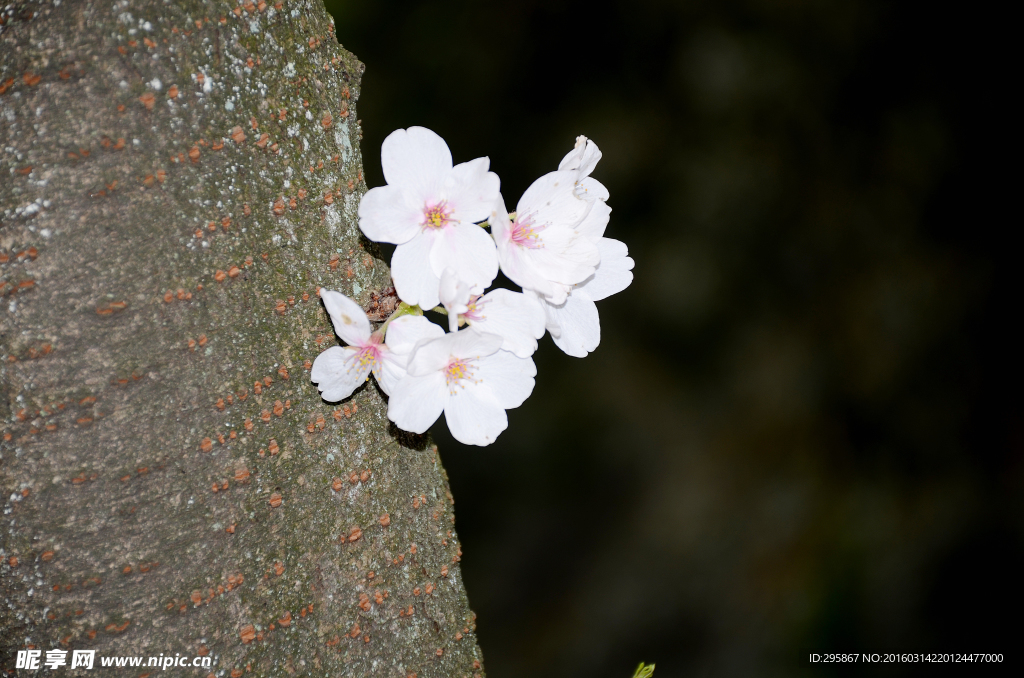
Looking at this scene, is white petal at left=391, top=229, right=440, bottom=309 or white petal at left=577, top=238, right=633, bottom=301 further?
white petal at left=577, top=238, right=633, bottom=301

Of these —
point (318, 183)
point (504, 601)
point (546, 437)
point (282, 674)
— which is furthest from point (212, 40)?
point (504, 601)

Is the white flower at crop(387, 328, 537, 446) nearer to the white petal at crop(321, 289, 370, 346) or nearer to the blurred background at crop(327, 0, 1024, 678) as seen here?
the white petal at crop(321, 289, 370, 346)

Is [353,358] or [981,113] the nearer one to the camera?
[353,358]

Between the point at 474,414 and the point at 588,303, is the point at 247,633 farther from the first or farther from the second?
the point at 588,303

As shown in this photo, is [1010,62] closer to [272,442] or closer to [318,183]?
[318,183]

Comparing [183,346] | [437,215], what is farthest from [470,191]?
[183,346]

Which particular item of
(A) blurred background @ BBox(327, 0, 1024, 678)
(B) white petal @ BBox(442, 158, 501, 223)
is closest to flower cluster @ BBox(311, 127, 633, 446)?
(B) white petal @ BBox(442, 158, 501, 223)
